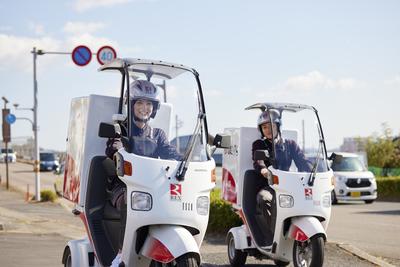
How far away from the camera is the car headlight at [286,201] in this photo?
8.62 meters

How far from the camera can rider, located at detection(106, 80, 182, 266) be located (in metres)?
6.57

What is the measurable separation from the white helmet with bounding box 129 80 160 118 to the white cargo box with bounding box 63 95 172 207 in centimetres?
21

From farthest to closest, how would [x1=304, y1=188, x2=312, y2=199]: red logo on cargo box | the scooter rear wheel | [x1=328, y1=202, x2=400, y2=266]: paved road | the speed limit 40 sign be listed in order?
the speed limit 40 sign → [x1=328, y1=202, x2=400, y2=266]: paved road → the scooter rear wheel → [x1=304, y1=188, x2=312, y2=199]: red logo on cargo box

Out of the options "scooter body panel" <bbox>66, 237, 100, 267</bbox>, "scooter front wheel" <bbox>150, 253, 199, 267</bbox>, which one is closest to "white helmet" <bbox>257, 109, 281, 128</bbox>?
"scooter body panel" <bbox>66, 237, 100, 267</bbox>

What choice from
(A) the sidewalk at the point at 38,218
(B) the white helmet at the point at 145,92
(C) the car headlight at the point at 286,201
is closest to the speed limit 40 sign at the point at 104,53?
(A) the sidewalk at the point at 38,218

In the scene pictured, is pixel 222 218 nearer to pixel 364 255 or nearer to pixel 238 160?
pixel 238 160

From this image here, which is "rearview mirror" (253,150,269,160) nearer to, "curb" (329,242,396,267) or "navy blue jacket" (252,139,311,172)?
"navy blue jacket" (252,139,311,172)

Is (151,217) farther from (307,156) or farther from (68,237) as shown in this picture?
(68,237)

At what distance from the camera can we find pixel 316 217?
876cm

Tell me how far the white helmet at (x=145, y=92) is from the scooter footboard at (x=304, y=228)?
261 cm

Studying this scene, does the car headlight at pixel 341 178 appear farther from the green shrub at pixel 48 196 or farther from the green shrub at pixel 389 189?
the green shrub at pixel 48 196

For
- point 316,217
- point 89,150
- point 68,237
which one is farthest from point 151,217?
point 68,237

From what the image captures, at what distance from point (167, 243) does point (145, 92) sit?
1.76 metres

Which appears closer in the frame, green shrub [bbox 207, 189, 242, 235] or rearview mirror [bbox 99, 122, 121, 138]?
rearview mirror [bbox 99, 122, 121, 138]
